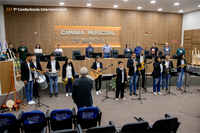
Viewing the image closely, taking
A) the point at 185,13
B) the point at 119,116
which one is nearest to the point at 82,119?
the point at 119,116

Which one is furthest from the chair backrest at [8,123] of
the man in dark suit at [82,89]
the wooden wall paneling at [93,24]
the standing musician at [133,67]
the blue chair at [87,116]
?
the wooden wall paneling at [93,24]

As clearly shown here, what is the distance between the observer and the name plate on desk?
11.5 m

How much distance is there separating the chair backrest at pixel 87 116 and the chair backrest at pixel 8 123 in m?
1.23

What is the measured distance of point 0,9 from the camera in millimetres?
10000

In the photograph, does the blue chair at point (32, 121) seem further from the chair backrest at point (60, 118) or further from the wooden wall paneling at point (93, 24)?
the wooden wall paneling at point (93, 24)

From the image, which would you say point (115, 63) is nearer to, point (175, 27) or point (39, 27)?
point (39, 27)

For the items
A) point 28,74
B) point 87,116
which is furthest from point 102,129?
point 28,74

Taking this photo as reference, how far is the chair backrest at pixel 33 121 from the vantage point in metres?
3.00

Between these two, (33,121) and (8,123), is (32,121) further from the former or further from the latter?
(8,123)

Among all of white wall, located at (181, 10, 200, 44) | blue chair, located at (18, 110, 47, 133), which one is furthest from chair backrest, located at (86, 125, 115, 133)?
white wall, located at (181, 10, 200, 44)

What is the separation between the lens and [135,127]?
8.73ft

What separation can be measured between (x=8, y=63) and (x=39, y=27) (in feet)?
19.5

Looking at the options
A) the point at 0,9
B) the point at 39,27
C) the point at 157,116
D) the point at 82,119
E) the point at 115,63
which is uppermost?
the point at 0,9

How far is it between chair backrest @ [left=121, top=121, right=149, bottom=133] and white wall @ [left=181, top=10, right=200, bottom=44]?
1301 centimetres
